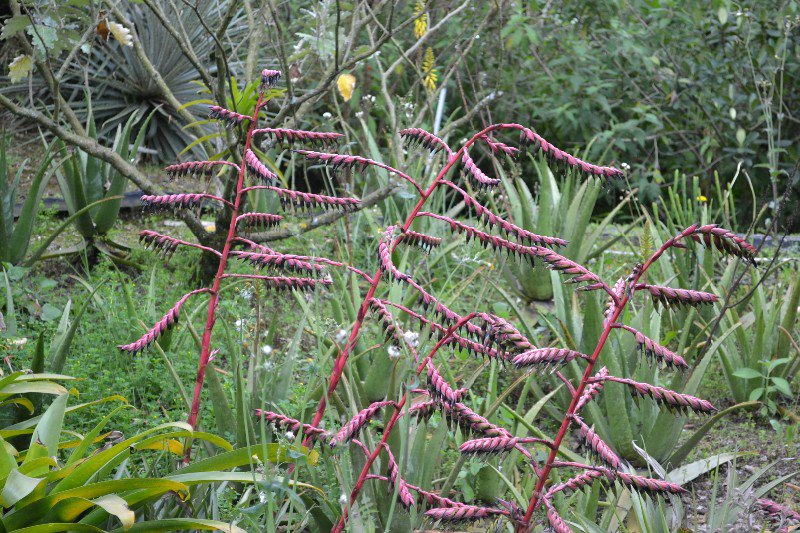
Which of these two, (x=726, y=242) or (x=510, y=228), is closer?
(x=726, y=242)

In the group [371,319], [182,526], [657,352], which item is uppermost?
[657,352]

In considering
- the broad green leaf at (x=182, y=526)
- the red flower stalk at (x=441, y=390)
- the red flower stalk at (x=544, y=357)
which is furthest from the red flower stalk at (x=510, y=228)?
the broad green leaf at (x=182, y=526)

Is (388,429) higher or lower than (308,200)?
lower

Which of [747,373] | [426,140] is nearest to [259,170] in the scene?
[426,140]

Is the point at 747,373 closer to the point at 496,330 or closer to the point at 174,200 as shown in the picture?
the point at 496,330

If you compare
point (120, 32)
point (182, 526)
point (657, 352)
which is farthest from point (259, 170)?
point (120, 32)

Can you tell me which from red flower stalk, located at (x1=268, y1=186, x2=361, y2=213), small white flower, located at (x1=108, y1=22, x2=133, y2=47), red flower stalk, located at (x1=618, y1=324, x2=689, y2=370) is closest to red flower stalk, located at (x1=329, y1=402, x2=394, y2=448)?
red flower stalk, located at (x1=268, y1=186, x2=361, y2=213)

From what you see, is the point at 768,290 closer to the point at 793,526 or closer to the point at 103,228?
the point at 793,526

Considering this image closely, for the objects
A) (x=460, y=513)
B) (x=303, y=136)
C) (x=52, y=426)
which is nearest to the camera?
(x=460, y=513)

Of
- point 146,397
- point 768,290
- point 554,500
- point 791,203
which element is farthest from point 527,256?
point 791,203

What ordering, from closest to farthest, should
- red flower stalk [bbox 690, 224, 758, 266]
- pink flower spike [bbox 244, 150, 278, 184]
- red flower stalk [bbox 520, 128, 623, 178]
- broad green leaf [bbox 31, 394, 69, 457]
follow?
red flower stalk [bbox 690, 224, 758, 266] < red flower stalk [bbox 520, 128, 623, 178] < pink flower spike [bbox 244, 150, 278, 184] < broad green leaf [bbox 31, 394, 69, 457]

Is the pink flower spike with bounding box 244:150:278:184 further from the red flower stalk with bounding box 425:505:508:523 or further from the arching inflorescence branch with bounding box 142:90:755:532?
the red flower stalk with bounding box 425:505:508:523

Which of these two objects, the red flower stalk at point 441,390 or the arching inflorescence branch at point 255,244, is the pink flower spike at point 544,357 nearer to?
the red flower stalk at point 441,390

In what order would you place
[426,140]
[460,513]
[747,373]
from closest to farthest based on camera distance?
[460,513] → [426,140] → [747,373]
